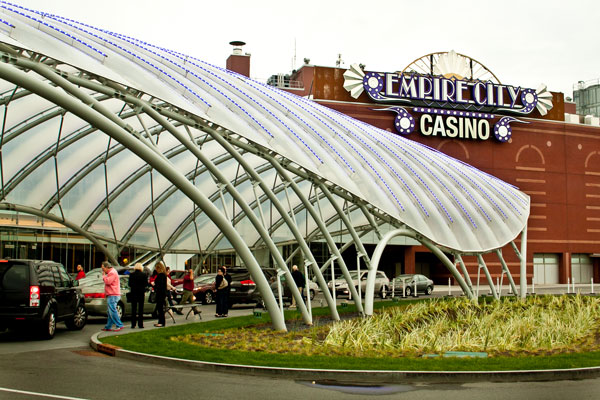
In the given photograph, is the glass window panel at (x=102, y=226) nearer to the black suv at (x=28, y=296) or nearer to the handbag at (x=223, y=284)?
the handbag at (x=223, y=284)

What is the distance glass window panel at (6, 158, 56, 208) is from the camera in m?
27.9

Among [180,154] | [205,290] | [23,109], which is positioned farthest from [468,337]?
[180,154]

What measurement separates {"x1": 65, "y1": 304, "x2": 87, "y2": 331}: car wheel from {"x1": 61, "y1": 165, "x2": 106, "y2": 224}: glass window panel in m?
10.7

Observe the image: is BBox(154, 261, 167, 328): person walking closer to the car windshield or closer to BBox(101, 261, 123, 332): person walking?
BBox(101, 261, 123, 332): person walking

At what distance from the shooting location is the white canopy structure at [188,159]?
1611cm

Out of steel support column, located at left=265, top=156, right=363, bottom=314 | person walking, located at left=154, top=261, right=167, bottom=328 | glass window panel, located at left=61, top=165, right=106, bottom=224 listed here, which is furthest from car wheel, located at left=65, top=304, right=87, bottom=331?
glass window panel, located at left=61, top=165, right=106, bottom=224

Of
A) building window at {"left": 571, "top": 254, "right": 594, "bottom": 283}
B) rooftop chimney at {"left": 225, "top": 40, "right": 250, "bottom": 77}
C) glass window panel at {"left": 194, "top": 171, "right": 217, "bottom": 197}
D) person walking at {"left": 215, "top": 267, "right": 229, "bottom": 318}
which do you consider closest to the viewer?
person walking at {"left": 215, "top": 267, "right": 229, "bottom": 318}

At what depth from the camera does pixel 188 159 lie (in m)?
31.0

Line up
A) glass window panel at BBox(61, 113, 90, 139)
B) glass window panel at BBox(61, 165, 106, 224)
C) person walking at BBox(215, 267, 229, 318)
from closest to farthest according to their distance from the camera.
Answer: person walking at BBox(215, 267, 229, 318), glass window panel at BBox(61, 113, 90, 139), glass window panel at BBox(61, 165, 106, 224)

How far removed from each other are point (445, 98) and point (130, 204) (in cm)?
3165

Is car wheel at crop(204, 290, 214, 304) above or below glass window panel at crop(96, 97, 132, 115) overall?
below

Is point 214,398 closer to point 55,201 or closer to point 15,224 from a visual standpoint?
point 55,201

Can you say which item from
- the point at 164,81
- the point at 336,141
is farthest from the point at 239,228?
the point at 164,81

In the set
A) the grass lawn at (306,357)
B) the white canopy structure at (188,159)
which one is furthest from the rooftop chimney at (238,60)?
the grass lawn at (306,357)
